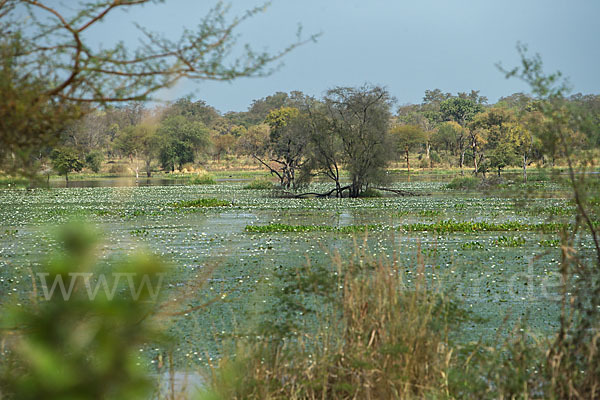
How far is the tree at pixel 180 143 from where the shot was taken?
68.9 m

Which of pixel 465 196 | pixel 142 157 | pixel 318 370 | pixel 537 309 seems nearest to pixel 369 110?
pixel 465 196

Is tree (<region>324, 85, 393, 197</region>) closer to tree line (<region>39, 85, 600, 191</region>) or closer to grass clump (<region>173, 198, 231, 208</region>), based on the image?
tree line (<region>39, 85, 600, 191</region>)

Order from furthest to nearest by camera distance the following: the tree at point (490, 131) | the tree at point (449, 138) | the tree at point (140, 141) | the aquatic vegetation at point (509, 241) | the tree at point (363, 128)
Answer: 1. the tree at point (449, 138)
2. the tree at point (140, 141)
3. the tree at point (490, 131)
4. the tree at point (363, 128)
5. the aquatic vegetation at point (509, 241)

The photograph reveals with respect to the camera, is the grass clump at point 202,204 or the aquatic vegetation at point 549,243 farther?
the grass clump at point 202,204

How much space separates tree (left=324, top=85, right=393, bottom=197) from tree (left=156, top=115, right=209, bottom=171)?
39470mm

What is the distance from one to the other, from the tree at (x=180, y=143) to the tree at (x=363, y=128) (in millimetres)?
39470

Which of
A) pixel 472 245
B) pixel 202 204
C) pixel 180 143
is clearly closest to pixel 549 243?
pixel 472 245

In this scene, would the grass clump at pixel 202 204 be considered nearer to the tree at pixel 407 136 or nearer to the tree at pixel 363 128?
the tree at pixel 363 128

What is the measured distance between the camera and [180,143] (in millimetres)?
69000

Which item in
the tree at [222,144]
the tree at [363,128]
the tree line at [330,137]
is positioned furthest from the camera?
the tree at [222,144]

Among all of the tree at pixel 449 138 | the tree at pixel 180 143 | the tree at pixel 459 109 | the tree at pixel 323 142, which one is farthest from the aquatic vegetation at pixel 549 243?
the tree at pixel 459 109

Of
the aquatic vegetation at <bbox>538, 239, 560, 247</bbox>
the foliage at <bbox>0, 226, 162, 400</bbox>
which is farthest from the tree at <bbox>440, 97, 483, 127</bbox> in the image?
the foliage at <bbox>0, 226, 162, 400</bbox>

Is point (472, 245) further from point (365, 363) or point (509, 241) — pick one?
point (365, 363)

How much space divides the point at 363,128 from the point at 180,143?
40.8 m
